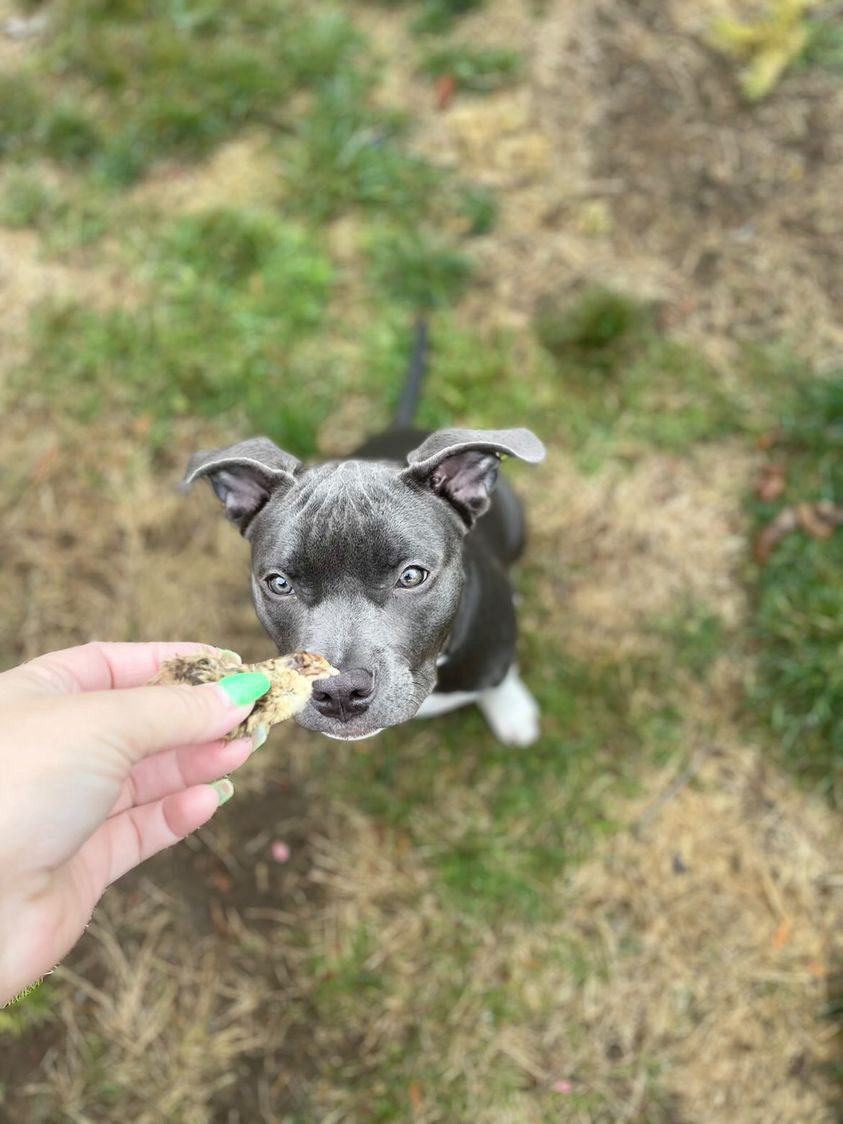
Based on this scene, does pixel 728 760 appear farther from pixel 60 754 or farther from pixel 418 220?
pixel 418 220

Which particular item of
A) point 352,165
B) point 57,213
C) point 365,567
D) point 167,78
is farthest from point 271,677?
point 167,78

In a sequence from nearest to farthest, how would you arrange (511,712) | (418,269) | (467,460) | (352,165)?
(467,460) < (511,712) < (418,269) < (352,165)

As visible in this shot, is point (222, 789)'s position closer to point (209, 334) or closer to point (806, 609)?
point (806, 609)

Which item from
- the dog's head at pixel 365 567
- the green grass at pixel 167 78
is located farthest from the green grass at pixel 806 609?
the green grass at pixel 167 78

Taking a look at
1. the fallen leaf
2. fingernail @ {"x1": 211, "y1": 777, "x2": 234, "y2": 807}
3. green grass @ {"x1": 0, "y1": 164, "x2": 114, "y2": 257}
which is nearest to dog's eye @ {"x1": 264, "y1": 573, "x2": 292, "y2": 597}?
fingernail @ {"x1": 211, "y1": 777, "x2": 234, "y2": 807}

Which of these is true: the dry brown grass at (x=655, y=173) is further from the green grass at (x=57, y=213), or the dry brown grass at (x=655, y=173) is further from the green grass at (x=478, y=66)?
the green grass at (x=57, y=213)

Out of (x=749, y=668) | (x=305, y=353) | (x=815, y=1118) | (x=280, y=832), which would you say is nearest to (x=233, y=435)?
(x=305, y=353)

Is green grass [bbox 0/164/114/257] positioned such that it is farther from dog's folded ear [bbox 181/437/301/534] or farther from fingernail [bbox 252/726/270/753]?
fingernail [bbox 252/726/270/753]
